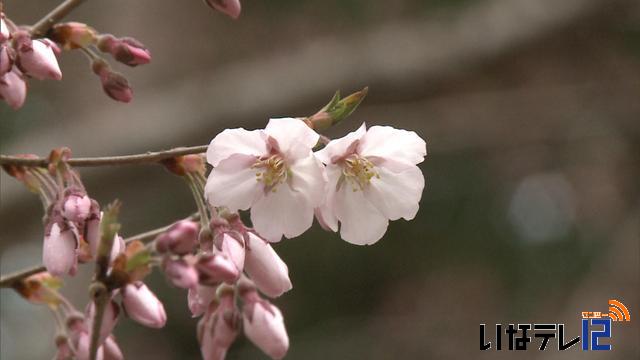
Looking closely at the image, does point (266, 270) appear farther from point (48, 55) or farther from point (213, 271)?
point (48, 55)

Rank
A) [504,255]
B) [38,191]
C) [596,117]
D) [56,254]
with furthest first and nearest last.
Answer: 1. [504,255]
2. [596,117]
3. [38,191]
4. [56,254]

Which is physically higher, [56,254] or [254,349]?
[56,254]

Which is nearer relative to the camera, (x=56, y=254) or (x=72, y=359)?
(x=56, y=254)

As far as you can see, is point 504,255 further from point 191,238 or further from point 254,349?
point 191,238

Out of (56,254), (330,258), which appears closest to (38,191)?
(56,254)

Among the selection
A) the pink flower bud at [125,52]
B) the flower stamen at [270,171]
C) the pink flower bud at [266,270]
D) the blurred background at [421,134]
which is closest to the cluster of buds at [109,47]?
the pink flower bud at [125,52]

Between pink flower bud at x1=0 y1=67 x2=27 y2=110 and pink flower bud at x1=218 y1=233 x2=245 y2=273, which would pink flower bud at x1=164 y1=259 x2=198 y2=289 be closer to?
pink flower bud at x1=218 y1=233 x2=245 y2=273

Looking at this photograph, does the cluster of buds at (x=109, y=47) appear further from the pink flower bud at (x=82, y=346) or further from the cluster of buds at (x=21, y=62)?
the pink flower bud at (x=82, y=346)
